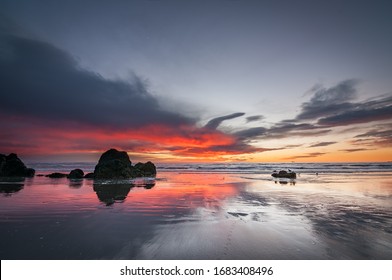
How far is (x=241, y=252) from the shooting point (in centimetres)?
501

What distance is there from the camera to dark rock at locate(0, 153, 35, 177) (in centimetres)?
2562

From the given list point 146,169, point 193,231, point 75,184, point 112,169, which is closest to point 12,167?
point 112,169

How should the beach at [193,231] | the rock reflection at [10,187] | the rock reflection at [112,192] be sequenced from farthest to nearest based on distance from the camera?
the rock reflection at [10,187] < the rock reflection at [112,192] < the beach at [193,231]

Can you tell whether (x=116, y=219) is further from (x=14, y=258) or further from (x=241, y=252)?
(x=241, y=252)

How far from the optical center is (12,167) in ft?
85.0

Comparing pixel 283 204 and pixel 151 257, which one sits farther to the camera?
pixel 283 204

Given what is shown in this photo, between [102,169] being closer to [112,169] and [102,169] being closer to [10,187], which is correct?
[112,169]

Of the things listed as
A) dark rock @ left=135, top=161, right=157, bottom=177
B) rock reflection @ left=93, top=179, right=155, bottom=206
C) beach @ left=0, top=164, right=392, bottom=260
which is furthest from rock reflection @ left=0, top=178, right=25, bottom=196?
dark rock @ left=135, top=161, right=157, bottom=177

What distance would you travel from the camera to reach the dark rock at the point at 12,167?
2562 cm

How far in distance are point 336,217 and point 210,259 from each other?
5970 millimetres

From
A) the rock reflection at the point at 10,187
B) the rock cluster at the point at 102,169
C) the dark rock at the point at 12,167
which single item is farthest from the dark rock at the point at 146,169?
the rock reflection at the point at 10,187

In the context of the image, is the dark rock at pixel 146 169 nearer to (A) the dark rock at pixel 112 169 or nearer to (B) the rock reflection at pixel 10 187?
(A) the dark rock at pixel 112 169

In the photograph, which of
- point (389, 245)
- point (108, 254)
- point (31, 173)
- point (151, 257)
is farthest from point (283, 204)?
point (31, 173)
